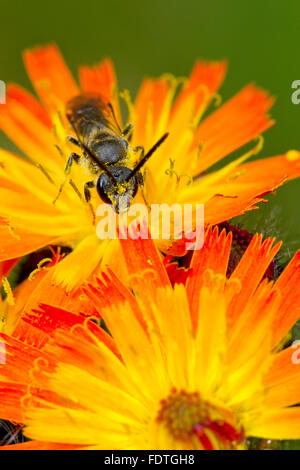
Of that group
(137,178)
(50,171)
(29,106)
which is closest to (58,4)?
(29,106)

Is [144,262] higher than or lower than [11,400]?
higher

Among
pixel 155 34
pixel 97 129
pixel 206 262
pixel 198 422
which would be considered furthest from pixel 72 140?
pixel 155 34

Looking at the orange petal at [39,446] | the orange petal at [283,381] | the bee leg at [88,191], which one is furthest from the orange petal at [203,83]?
the orange petal at [39,446]

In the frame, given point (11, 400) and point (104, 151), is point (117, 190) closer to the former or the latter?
point (104, 151)

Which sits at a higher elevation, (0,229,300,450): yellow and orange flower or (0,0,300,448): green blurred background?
(0,0,300,448): green blurred background

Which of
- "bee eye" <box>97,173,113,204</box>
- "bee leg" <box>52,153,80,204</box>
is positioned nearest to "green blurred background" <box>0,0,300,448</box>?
"bee leg" <box>52,153,80,204</box>

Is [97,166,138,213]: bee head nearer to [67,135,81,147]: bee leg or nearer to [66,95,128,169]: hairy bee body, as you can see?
[66,95,128,169]: hairy bee body

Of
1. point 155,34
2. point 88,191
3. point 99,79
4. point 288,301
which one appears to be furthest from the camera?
point 155,34
